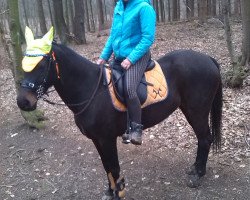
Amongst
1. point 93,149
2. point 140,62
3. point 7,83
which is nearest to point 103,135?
point 140,62

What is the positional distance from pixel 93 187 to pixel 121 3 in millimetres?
2768

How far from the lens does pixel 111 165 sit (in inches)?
166

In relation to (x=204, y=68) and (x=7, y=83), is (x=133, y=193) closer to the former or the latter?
(x=204, y=68)

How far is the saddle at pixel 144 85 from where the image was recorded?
12.9 feet

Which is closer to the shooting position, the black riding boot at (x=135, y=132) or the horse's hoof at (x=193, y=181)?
the black riding boot at (x=135, y=132)

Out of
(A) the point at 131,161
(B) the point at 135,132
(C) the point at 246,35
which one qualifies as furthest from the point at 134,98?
(C) the point at 246,35

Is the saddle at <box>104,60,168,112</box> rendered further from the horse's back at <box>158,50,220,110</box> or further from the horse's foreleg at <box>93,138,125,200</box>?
the horse's foreleg at <box>93,138,125,200</box>

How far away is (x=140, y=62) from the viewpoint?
3984 mm

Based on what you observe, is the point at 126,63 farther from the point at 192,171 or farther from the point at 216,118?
the point at 192,171

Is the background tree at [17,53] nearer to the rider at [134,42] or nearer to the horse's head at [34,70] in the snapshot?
the rider at [134,42]

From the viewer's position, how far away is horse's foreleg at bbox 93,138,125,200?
13.2ft

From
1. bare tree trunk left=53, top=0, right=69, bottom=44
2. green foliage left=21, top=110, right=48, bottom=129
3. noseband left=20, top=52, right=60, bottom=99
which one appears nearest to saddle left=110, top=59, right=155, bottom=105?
noseband left=20, top=52, right=60, bottom=99

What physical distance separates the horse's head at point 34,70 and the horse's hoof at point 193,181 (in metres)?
2.57

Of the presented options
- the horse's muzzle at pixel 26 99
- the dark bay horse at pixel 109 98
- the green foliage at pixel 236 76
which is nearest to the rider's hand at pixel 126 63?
the dark bay horse at pixel 109 98
